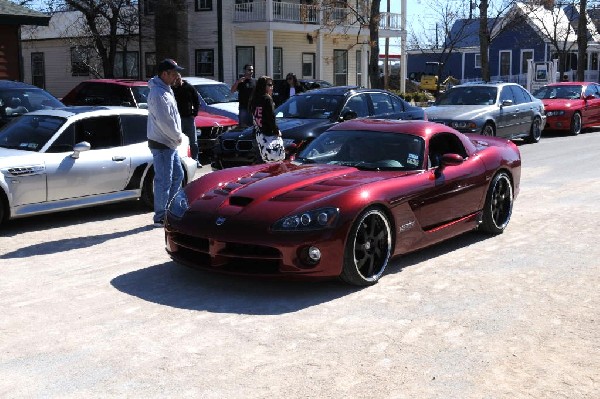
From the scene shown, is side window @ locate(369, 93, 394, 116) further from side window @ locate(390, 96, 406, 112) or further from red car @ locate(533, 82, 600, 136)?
red car @ locate(533, 82, 600, 136)

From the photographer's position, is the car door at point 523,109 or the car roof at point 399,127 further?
the car door at point 523,109

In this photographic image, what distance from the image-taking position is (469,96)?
731 inches

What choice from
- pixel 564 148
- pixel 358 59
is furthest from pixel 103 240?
pixel 358 59

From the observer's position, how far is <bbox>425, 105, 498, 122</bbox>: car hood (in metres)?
17.2

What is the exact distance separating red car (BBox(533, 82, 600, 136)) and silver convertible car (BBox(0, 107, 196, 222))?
14657mm

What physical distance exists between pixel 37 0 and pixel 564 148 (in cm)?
2214

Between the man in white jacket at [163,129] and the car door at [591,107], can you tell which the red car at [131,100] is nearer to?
the man in white jacket at [163,129]

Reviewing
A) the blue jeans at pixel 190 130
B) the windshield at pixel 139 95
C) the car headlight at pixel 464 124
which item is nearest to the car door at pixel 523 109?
the car headlight at pixel 464 124

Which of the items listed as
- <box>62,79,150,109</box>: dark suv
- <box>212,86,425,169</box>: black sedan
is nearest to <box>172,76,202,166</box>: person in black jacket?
<box>212,86,425,169</box>: black sedan

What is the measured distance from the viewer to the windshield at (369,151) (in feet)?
23.4

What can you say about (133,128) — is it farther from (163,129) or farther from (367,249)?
(367,249)

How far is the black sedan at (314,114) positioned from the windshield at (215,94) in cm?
429

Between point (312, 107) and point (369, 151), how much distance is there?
21.3 ft

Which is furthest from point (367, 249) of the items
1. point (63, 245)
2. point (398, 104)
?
point (398, 104)
